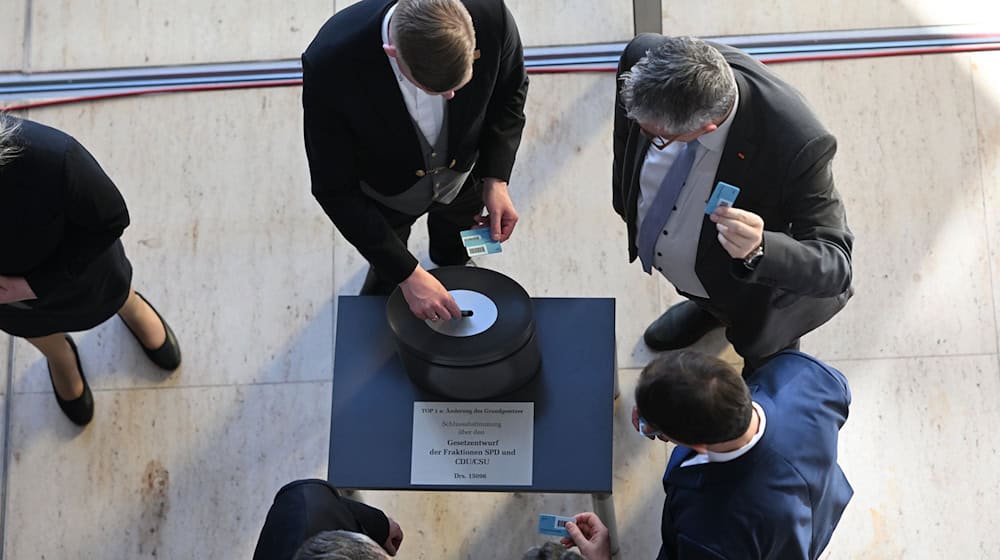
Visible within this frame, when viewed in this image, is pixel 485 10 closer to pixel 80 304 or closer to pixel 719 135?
pixel 719 135

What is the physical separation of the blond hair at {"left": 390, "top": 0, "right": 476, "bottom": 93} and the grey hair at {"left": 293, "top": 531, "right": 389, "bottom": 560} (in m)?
1.00

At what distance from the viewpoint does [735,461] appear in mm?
2109

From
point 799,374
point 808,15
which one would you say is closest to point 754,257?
point 799,374

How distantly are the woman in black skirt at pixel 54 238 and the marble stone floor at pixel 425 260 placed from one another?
Result: 47 cm

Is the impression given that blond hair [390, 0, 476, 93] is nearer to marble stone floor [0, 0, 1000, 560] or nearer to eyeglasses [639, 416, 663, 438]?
eyeglasses [639, 416, 663, 438]

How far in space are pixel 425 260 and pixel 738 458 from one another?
1.87 metres

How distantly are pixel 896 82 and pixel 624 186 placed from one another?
1676mm

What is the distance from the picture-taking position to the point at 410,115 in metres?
2.56

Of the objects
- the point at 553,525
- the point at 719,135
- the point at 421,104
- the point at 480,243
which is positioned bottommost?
the point at 553,525

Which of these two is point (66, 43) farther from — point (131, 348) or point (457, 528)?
point (457, 528)

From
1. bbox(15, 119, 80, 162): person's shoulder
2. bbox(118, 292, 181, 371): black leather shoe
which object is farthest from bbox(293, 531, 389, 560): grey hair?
bbox(118, 292, 181, 371): black leather shoe

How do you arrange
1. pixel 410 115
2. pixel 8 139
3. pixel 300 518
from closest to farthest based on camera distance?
pixel 300 518 → pixel 8 139 → pixel 410 115

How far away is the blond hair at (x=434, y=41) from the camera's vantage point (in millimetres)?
2178

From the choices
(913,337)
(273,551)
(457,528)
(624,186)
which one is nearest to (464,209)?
(624,186)
